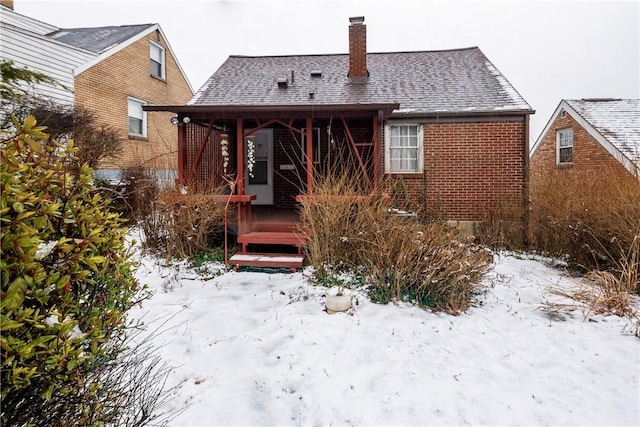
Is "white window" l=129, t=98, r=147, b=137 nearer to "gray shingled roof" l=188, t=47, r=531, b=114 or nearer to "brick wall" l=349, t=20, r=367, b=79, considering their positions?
"gray shingled roof" l=188, t=47, r=531, b=114

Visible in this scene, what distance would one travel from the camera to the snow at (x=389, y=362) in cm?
285

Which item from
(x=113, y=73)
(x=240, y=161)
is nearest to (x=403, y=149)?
(x=240, y=161)

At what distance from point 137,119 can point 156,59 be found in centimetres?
315

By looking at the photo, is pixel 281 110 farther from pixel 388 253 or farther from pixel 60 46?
pixel 60 46

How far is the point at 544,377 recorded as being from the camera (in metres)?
3.29

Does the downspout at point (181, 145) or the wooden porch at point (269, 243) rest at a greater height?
the downspout at point (181, 145)

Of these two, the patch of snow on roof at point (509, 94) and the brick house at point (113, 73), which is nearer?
the patch of snow on roof at point (509, 94)

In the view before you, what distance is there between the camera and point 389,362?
139 inches

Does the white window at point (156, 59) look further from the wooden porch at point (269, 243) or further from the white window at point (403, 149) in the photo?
the white window at point (403, 149)

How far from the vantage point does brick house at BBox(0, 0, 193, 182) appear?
1106 centimetres

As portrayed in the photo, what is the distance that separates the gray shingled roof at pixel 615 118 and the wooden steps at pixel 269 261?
505 inches

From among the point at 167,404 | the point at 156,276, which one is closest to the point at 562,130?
the point at 156,276

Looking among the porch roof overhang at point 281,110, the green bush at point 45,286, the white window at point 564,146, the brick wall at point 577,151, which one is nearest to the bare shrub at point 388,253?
the porch roof overhang at point 281,110

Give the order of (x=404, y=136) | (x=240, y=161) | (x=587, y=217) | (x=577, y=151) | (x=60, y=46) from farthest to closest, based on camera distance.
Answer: (x=577, y=151), (x=60, y=46), (x=404, y=136), (x=240, y=161), (x=587, y=217)
